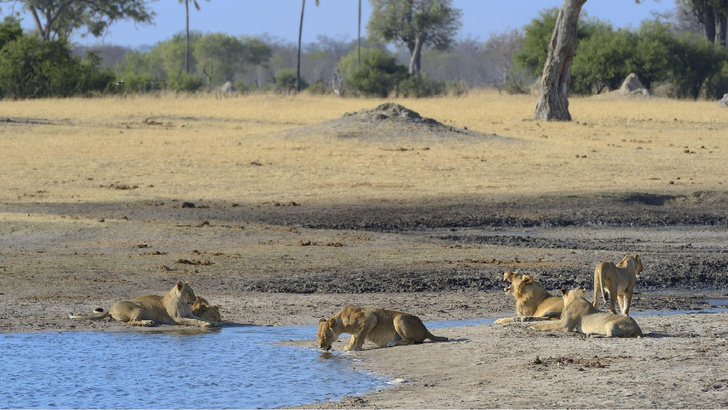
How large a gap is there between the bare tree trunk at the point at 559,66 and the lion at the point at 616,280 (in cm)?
2623

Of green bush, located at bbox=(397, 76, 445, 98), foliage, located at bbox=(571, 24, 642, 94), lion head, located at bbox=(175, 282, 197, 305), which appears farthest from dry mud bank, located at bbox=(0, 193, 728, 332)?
→ foliage, located at bbox=(571, 24, 642, 94)

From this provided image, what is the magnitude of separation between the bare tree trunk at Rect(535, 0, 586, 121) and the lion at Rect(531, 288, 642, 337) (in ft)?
88.9

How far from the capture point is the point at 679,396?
5.95 metres

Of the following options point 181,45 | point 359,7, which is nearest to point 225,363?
point 359,7

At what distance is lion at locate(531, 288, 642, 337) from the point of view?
316 inches

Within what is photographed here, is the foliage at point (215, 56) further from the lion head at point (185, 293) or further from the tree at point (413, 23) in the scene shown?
the lion head at point (185, 293)

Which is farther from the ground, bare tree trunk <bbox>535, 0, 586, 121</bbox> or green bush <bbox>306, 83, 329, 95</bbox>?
bare tree trunk <bbox>535, 0, 586, 121</bbox>

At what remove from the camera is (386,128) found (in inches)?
1105

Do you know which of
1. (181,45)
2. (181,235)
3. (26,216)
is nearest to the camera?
(181,235)

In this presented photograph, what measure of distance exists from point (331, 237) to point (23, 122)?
62.5ft

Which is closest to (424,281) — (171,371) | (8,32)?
(171,371)

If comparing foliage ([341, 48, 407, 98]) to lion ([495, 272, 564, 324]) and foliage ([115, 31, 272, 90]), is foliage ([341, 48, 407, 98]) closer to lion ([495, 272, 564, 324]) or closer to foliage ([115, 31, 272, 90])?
foliage ([115, 31, 272, 90])

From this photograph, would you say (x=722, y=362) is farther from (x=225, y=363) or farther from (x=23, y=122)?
(x=23, y=122)

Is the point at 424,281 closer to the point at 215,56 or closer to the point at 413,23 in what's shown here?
the point at 413,23
